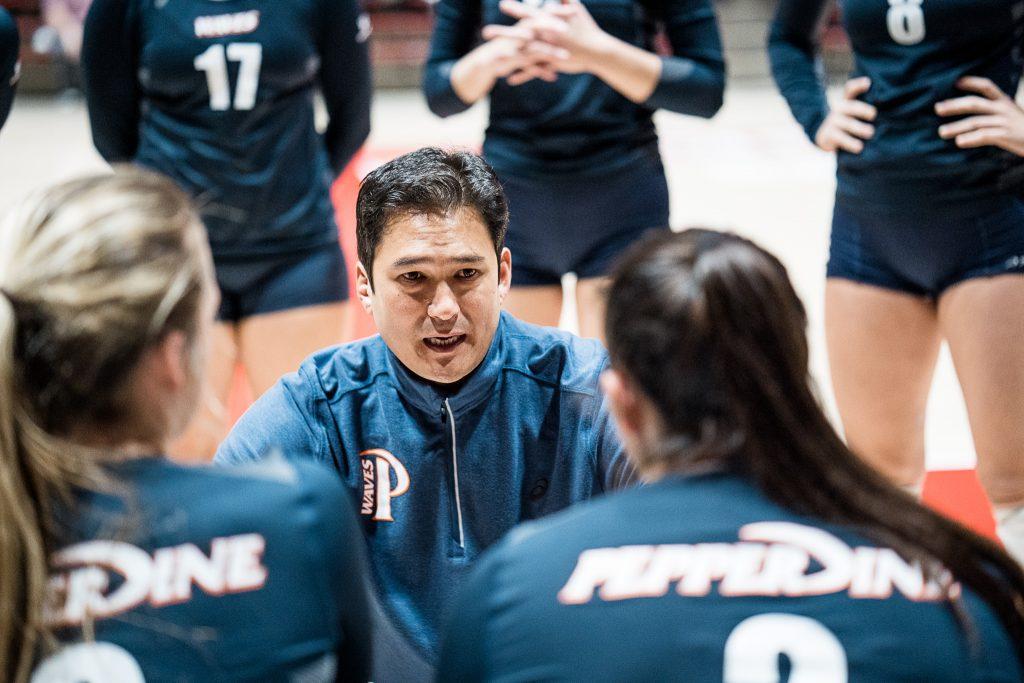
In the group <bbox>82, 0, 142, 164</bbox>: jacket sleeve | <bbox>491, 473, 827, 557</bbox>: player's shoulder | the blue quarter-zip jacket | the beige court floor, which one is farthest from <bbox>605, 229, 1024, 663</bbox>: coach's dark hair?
the beige court floor

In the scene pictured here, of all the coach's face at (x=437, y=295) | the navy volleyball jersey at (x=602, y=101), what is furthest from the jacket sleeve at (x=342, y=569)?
the navy volleyball jersey at (x=602, y=101)

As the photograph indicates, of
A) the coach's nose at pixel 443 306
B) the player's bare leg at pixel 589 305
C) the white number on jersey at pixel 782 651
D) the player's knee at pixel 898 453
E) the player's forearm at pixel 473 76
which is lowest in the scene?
the player's knee at pixel 898 453

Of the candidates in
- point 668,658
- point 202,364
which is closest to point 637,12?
point 202,364

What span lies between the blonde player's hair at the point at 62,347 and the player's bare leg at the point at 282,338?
177 cm

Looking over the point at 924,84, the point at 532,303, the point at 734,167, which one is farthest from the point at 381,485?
the point at 734,167

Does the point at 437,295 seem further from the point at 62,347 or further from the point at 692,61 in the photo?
the point at 692,61

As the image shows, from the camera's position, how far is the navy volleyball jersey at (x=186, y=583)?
43.9 inches

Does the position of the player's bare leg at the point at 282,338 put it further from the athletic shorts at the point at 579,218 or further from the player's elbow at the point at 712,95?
the player's elbow at the point at 712,95

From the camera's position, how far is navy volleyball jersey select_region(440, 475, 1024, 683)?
1074mm

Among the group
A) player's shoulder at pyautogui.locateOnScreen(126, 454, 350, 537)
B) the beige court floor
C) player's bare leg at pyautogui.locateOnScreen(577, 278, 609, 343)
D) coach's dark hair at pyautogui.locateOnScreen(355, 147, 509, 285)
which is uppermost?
coach's dark hair at pyautogui.locateOnScreen(355, 147, 509, 285)

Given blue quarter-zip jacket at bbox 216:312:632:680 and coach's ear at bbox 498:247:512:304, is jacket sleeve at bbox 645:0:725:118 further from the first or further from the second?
blue quarter-zip jacket at bbox 216:312:632:680

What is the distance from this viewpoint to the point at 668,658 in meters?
1.07

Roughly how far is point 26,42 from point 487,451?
10378 mm

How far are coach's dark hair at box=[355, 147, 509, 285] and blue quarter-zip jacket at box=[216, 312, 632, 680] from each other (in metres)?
0.23
